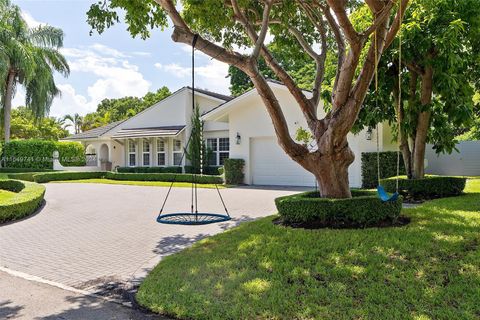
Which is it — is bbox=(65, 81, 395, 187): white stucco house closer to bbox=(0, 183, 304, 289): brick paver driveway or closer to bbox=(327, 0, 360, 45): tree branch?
bbox=(0, 183, 304, 289): brick paver driveway

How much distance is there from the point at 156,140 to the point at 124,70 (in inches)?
218

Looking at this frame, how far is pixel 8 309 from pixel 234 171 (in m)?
15.3

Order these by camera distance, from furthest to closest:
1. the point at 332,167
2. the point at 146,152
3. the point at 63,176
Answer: the point at 146,152 < the point at 63,176 < the point at 332,167

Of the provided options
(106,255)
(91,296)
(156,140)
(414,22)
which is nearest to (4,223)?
(106,255)

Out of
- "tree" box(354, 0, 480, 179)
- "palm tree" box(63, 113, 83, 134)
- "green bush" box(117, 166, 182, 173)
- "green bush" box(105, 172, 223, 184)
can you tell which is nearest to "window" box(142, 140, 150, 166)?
"green bush" box(117, 166, 182, 173)

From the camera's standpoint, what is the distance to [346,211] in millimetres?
6801

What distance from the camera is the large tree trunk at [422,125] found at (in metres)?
10.5

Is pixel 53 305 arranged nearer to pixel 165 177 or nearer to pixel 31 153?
pixel 165 177

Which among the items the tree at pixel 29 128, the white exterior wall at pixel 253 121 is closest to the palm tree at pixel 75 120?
the tree at pixel 29 128

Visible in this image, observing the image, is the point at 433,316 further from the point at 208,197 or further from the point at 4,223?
the point at 208,197

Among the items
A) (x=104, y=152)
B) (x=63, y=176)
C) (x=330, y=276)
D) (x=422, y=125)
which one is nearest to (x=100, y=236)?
(x=330, y=276)

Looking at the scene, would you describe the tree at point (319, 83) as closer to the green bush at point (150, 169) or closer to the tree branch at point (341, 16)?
the tree branch at point (341, 16)

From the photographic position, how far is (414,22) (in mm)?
9539

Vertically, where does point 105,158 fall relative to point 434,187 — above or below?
above
